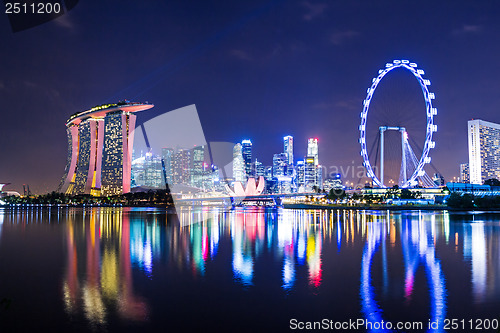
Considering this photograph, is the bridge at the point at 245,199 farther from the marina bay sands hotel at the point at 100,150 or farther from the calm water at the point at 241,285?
the calm water at the point at 241,285

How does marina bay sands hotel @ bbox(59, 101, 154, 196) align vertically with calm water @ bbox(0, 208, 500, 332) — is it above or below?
above

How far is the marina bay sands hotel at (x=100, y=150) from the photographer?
117625 millimetres

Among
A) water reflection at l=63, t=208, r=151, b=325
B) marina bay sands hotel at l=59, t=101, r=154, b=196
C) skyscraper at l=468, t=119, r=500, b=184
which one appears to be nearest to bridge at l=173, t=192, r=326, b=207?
marina bay sands hotel at l=59, t=101, r=154, b=196

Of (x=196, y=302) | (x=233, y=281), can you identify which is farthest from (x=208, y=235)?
(x=196, y=302)

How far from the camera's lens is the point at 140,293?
43.2 feet

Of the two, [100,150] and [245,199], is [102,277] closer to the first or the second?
[245,199]

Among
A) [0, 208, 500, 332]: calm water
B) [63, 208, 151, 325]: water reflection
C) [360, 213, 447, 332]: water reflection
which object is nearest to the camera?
[0, 208, 500, 332]: calm water

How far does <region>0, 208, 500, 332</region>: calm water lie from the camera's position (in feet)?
34.8

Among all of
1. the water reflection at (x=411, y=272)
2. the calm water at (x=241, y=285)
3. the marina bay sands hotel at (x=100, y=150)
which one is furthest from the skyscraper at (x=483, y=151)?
the calm water at (x=241, y=285)

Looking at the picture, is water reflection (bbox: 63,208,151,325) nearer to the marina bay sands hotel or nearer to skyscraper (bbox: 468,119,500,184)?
the marina bay sands hotel

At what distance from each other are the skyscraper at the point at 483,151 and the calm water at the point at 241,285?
420 ft

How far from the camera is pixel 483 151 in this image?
459 ft

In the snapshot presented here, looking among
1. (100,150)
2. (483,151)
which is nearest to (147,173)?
(100,150)

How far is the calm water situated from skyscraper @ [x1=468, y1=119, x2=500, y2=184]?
12808cm
